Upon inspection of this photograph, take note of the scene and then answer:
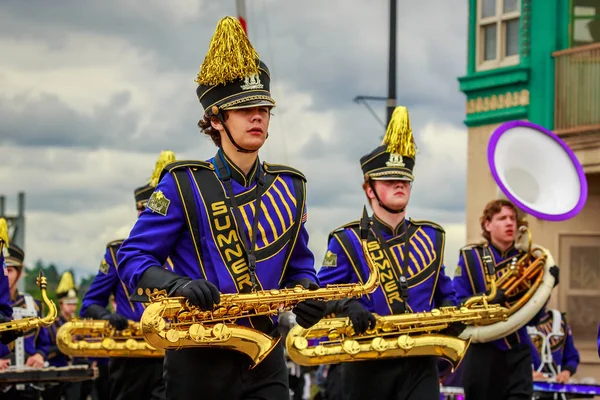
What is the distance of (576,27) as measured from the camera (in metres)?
18.7

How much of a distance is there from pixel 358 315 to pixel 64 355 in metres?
8.54

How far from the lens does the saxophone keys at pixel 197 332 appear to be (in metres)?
6.54

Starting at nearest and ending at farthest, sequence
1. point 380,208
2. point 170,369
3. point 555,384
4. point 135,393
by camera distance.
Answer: point 170,369 < point 380,208 < point 135,393 < point 555,384

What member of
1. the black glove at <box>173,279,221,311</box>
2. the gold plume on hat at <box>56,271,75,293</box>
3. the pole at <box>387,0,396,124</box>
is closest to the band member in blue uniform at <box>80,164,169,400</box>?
the pole at <box>387,0,396,124</box>

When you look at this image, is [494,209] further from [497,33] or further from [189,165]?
[497,33]

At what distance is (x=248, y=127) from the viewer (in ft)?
22.8

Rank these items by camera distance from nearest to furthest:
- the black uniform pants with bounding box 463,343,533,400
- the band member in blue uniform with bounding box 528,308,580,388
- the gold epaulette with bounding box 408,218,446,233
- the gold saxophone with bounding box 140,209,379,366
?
the gold saxophone with bounding box 140,209,379,366 < the gold epaulette with bounding box 408,218,446,233 < the black uniform pants with bounding box 463,343,533,400 < the band member in blue uniform with bounding box 528,308,580,388

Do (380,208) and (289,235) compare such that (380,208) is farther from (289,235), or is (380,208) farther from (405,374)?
(289,235)

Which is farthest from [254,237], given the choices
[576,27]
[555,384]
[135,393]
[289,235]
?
[576,27]

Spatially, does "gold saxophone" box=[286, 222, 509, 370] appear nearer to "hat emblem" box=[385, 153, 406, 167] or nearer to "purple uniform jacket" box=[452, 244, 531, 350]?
"hat emblem" box=[385, 153, 406, 167]

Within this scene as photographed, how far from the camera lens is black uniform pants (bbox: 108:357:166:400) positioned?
1167 cm

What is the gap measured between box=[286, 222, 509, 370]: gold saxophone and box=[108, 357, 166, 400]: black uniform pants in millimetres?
2784

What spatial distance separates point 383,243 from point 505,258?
8.24ft

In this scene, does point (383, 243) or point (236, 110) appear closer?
point (236, 110)
